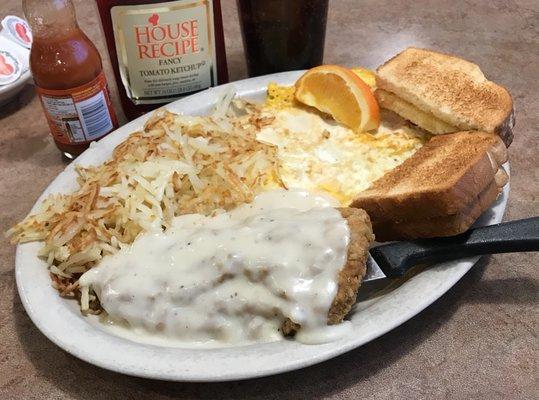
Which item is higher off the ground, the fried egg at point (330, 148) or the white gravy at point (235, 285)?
the white gravy at point (235, 285)

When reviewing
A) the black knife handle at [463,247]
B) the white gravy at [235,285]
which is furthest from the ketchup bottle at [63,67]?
the black knife handle at [463,247]

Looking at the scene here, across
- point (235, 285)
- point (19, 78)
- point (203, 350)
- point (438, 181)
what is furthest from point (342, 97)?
point (19, 78)

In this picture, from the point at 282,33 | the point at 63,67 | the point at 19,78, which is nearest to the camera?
the point at 63,67

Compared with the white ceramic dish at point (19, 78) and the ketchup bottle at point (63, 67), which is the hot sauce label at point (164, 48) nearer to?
the ketchup bottle at point (63, 67)

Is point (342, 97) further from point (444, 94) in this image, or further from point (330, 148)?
point (444, 94)

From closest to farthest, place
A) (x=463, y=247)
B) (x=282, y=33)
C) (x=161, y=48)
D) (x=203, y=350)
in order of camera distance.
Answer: (x=203, y=350)
(x=463, y=247)
(x=161, y=48)
(x=282, y=33)

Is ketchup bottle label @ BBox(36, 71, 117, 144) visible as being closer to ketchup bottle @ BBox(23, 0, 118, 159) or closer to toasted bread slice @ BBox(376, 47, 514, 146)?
ketchup bottle @ BBox(23, 0, 118, 159)
